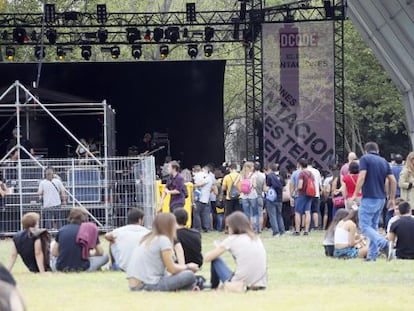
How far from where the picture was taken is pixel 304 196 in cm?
2491

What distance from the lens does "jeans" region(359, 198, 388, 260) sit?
52.6 feet

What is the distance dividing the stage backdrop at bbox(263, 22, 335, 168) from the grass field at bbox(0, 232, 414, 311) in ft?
51.1

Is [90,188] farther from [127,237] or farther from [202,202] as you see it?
[127,237]

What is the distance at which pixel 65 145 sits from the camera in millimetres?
35031

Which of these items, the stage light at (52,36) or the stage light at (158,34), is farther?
the stage light at (158,34)

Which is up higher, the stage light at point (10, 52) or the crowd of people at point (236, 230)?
the stage light at point (10, 52)

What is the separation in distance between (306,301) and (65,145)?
Result: 24.6 metres

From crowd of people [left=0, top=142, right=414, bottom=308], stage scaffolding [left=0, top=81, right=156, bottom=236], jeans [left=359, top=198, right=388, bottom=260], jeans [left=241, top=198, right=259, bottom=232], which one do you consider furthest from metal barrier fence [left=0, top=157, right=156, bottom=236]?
jeans [left=359, top=198, right=388, bottom=260]

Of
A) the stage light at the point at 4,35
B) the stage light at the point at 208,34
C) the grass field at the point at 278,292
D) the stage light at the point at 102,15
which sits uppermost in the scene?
the stage light at the point at 102,15

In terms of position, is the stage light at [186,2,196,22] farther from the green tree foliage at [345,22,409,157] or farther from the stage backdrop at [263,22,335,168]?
the green tree foliage at [345,22,409,157]

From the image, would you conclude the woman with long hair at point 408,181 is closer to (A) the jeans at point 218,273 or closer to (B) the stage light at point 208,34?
(A) the jeans at point 218,273

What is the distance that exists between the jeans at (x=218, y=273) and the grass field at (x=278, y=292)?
44cm

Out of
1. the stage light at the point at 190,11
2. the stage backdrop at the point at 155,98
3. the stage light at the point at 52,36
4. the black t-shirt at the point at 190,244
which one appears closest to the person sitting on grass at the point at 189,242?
the black t-shirt at the point at 190,244

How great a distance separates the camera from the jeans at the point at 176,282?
11859mm
